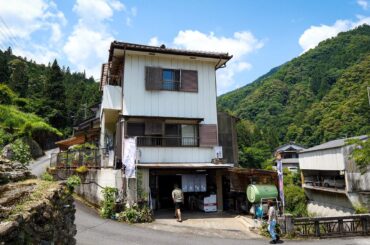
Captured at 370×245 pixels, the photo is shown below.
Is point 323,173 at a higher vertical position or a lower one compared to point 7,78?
lower

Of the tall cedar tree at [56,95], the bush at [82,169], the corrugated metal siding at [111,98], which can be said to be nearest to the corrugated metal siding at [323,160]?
the corrugated metal siding at [111,98]

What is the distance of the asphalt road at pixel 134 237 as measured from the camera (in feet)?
37.4

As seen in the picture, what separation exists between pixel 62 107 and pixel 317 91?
83.9 metres

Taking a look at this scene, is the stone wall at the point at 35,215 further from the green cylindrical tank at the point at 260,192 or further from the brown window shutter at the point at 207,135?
the brown window shutter at the point at 207,135

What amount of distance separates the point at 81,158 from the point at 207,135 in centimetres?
950

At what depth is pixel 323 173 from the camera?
3669 cm

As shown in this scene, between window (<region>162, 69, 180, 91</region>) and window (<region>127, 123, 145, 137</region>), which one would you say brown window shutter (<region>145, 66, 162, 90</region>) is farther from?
window (<region>127, 123, 145, 137</region>)

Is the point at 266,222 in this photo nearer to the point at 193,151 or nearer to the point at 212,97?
the point at 193,151

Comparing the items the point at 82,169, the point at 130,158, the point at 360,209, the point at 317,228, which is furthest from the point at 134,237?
the point at 360,209

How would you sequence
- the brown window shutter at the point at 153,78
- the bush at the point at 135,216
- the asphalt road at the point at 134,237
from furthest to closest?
the brown window shutter at the point at 153,78 → the bush at the point at 135,216 → the asphalt road at the point at 134,237

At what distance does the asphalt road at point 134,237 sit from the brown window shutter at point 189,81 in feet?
31.4

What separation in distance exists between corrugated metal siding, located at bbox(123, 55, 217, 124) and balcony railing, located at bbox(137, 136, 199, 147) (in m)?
1.47

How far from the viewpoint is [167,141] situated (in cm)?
1944

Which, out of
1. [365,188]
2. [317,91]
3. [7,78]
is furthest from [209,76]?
[317,91]
